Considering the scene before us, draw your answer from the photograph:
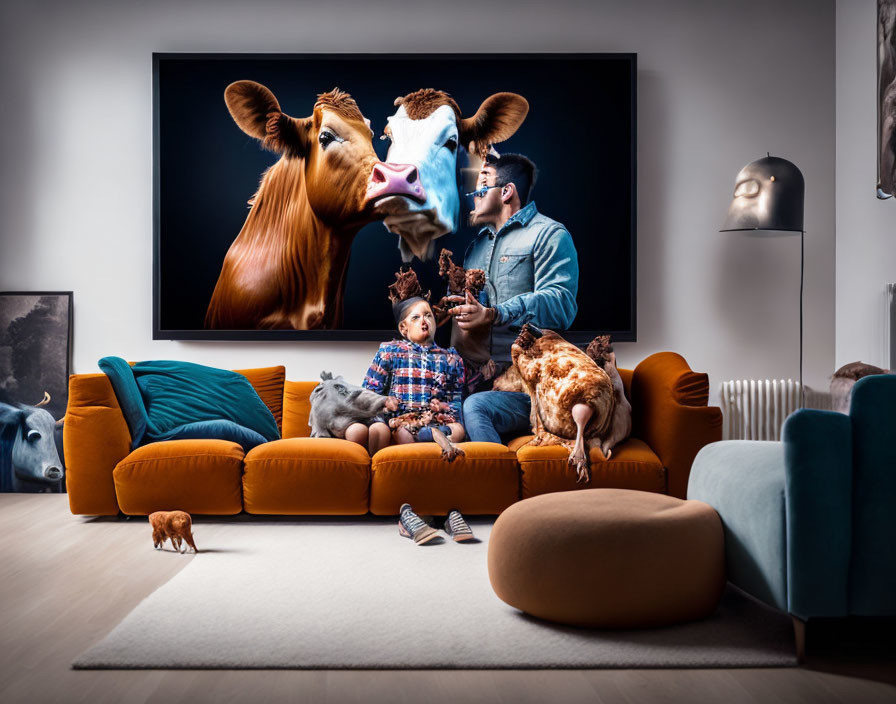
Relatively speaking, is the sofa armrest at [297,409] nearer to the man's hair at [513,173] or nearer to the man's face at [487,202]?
the man's face at [487,202]

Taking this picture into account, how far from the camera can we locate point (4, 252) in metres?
4.58

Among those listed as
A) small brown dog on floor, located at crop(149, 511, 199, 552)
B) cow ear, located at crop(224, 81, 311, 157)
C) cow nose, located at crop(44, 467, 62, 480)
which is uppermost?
cow ear, located at crop(224, 81, 311, 157)

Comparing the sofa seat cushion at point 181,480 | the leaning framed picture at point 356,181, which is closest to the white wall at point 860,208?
the leaning framed picture at point 356,181

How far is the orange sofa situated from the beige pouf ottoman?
1195 millimetres

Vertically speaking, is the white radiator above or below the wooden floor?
above

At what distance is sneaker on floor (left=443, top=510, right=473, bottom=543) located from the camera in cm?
312

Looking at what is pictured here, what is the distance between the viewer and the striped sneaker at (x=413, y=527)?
121 inches

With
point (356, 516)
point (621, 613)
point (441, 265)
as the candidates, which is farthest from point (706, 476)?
point (441, 265)

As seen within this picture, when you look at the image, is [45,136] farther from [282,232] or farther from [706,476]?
[706,476]

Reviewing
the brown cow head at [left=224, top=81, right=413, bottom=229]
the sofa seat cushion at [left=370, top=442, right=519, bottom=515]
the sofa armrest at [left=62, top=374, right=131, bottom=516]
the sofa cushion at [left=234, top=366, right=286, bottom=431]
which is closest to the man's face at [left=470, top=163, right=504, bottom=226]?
the brown cow head at [left=224, top=81, right=413, bottom=229]

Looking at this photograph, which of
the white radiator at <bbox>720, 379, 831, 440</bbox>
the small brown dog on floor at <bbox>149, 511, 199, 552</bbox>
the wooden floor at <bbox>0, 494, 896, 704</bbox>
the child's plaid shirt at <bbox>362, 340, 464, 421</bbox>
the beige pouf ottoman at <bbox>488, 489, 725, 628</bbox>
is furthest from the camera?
the white radiator at <bbox>720, 379, 831, 440</bbox>

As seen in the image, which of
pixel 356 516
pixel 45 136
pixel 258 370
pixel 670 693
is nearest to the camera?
pixel 670 693

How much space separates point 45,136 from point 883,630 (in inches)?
191

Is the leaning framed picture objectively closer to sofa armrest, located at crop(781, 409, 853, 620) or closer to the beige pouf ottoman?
the beige pouf ottoman
